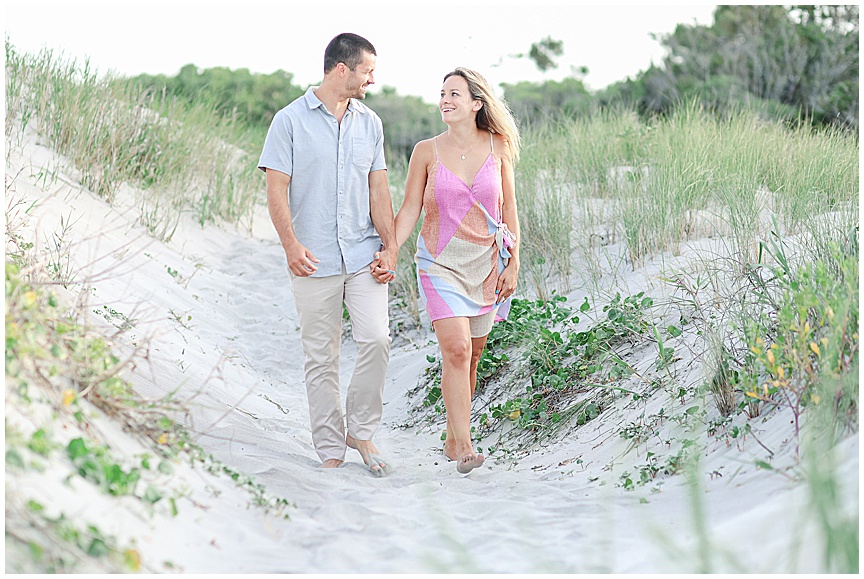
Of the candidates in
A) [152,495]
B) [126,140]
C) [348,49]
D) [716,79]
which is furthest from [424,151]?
[716,79]

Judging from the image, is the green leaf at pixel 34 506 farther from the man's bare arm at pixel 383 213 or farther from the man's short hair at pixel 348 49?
the man's short hair at pixel 348 49

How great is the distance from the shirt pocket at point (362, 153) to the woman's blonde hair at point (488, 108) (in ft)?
1.78

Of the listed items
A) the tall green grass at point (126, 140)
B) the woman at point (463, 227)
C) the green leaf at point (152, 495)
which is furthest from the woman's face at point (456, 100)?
the tall green grass at point (126, 140)

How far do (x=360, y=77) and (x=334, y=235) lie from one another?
782 millimetres

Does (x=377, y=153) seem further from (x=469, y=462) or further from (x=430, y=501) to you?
(x=430, y=501)

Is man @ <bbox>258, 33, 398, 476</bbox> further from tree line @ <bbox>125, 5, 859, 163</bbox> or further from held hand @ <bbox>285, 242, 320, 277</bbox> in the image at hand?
tree line @ <bbox>125, 5, 859, 163</bbox>

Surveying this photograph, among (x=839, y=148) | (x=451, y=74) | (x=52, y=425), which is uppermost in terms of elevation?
(x=451, y=74)

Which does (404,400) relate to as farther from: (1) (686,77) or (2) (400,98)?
(2) (400,98)

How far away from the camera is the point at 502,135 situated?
456cm

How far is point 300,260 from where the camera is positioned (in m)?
4.13

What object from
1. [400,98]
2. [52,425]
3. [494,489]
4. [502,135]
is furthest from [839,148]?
[400,98]

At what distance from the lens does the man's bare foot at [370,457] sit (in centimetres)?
428

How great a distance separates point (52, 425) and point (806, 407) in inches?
Result: 113

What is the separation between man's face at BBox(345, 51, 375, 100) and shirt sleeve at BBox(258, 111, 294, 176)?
0.34 meters
